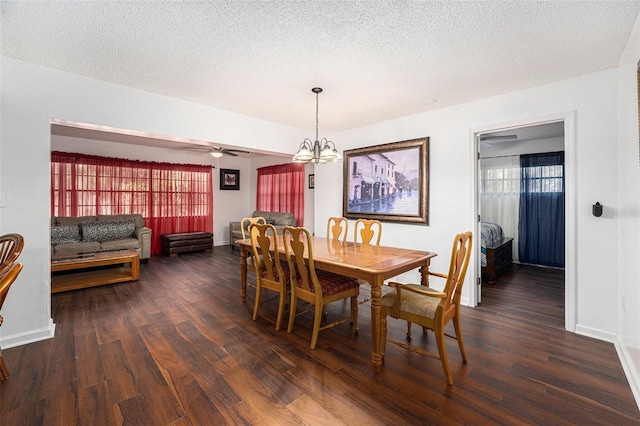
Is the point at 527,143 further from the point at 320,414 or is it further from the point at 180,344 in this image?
the point at 180,344

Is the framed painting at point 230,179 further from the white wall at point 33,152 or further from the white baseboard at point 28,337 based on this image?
the white baseboard at point 28,337

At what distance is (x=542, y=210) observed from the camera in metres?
5.38

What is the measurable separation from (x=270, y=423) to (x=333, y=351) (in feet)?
2.82

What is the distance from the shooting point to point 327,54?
2.30 m

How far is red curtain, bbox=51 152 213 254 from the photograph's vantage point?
5.62 m

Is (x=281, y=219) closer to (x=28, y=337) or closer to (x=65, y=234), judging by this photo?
(x=65, y=234)

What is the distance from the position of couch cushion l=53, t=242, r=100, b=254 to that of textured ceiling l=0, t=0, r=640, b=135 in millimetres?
3438

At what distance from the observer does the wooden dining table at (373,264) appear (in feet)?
6.82

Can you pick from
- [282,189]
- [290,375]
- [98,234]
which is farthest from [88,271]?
[290,375]

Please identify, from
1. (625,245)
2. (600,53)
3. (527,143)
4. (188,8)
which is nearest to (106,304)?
(188,8)

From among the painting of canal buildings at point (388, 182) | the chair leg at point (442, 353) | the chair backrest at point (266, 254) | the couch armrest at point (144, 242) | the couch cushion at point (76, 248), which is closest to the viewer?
the chair leg at point (442, 353)

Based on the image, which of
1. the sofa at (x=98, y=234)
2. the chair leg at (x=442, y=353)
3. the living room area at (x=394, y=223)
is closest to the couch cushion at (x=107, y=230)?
the sofa at (x=98, y=234)

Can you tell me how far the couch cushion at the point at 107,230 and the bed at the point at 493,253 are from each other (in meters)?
6.44

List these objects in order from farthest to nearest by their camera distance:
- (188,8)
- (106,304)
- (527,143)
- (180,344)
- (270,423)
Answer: (527,143) → (106,304) → (180,344) → (188,8) → (270,423)
